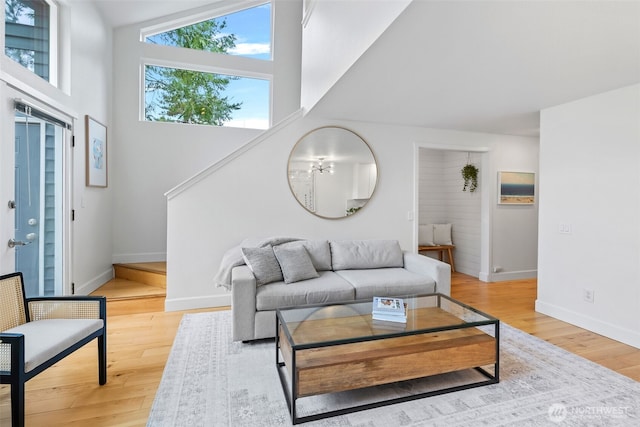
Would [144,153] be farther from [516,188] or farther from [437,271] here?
[516,188]

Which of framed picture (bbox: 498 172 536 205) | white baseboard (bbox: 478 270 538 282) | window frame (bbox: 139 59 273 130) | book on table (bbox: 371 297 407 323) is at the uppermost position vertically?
window frame (bbox: 139 59 273 130)

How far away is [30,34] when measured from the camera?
2.74m

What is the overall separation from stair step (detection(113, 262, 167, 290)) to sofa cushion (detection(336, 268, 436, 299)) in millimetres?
2301

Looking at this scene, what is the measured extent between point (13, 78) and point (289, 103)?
3.70m

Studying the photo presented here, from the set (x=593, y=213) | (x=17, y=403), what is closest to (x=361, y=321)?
(x=17, y=403)

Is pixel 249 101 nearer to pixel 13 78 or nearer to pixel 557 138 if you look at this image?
pixel 13 78

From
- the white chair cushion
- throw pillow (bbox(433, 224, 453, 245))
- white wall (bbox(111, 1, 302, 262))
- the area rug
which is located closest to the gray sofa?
the area rug

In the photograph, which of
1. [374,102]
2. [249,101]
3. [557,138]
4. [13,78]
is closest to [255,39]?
[249,101]

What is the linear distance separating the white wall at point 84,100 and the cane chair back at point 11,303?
59.3 inches

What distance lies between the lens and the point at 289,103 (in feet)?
17.9

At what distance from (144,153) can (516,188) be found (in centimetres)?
564

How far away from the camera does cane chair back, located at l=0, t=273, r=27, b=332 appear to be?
1823 mm

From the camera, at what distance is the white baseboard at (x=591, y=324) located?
2682 mm

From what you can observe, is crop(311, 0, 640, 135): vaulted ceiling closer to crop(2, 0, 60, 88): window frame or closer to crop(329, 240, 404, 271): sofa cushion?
crop(329, 240, 404, 271): sofa cushion
